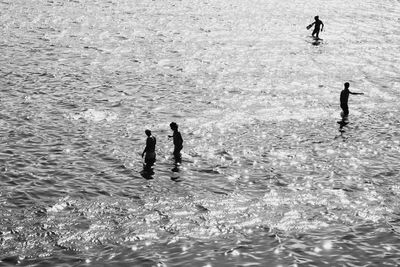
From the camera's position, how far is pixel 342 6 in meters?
99.0

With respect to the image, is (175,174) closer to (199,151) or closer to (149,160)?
(149,160)

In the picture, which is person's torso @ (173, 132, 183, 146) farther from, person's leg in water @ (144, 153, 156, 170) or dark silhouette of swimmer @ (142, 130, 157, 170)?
person's leg in water @ (144, 153, 156, 170)

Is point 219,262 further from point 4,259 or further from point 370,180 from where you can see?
point 370,180

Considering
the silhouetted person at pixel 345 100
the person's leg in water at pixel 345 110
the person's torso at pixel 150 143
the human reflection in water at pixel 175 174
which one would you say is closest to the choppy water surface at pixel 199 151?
the human reflection in water at pixel 175 174

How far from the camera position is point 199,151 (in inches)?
1235

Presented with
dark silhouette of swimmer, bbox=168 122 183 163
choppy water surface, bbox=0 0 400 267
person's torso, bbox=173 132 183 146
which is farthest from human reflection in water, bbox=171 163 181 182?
person's torso, bbox=173 132 183 146

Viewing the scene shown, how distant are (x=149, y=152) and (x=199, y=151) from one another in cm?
400

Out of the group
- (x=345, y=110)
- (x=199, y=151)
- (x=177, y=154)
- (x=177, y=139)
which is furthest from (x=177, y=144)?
(x=345, y=110)

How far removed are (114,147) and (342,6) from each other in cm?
7988

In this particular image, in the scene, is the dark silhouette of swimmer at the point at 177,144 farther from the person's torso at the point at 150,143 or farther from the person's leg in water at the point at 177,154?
the person's torso at the point at 150,143

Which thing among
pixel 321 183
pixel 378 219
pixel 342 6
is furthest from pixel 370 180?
pixel 342 6

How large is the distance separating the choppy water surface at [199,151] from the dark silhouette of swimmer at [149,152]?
843mm

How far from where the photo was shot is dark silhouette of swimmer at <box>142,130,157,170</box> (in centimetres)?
2842

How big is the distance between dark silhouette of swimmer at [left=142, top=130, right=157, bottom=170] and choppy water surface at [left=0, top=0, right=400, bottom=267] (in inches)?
33.2
